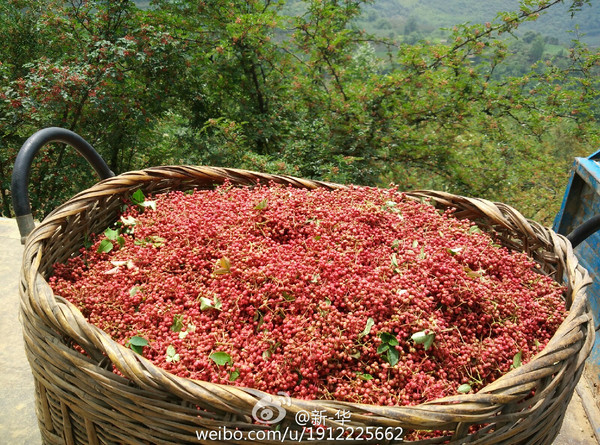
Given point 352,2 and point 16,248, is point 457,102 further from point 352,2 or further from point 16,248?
point 16,248

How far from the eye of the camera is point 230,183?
1.95m

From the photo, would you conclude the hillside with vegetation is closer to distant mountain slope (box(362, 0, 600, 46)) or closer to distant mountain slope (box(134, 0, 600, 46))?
distant mountain slope (box(134, 0, 600, 46))

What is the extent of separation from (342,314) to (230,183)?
96 cm

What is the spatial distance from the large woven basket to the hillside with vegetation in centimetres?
260

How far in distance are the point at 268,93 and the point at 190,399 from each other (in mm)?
3921

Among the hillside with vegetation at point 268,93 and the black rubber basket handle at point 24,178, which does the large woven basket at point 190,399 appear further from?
the hillside with vegetation at point 268,93

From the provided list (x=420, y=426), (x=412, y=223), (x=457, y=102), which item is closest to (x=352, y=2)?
(x=457, y=102)

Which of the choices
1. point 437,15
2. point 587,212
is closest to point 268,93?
point 587,212

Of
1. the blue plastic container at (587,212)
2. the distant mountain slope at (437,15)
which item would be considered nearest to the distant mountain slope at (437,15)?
the distant mountain slope at (437,15)

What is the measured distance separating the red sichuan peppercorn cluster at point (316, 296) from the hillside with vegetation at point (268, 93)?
204 centimetres

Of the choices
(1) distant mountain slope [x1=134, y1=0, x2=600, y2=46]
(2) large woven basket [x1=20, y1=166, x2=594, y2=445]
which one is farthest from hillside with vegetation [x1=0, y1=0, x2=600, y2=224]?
(1) distant mountain slope [x1=134, y1=0, x2=600, y2=46]

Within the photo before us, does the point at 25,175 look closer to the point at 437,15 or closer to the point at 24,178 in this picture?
the point at 24,178

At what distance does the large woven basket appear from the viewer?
875mm

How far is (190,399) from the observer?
35.0 inches
